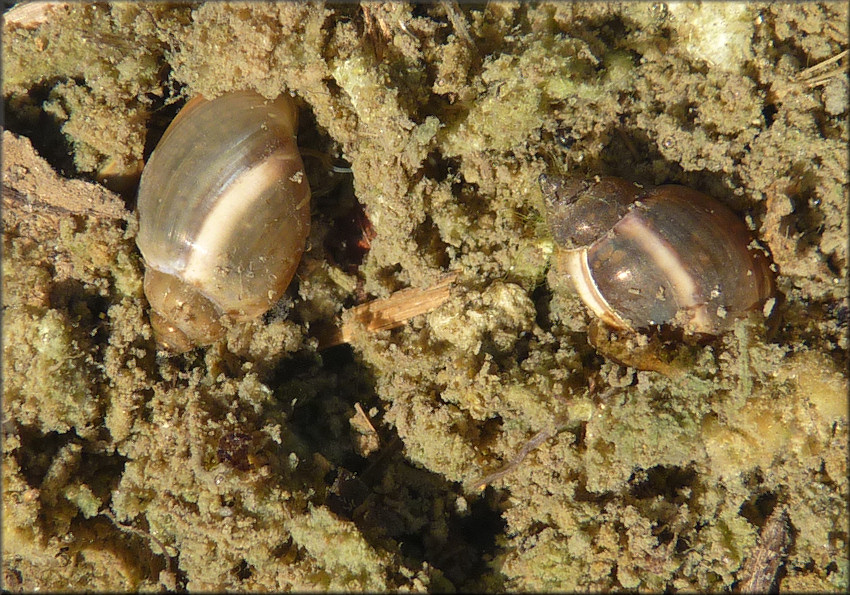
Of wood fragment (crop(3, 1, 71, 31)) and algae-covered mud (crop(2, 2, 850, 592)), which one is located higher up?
wood fragment (crop(3, 1, 71, 31))

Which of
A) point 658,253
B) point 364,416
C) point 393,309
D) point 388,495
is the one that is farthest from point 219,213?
point 658,253

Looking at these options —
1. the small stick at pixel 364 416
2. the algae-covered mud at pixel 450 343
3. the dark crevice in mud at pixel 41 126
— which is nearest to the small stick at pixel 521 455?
the algae-covered mud at pixel 450 343

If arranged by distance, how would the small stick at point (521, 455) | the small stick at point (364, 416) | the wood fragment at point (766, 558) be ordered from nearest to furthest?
1. the wood fragment at point (766, 558)
2. the small stick at point (521, 455)
3. the small stick at point (364, 416)

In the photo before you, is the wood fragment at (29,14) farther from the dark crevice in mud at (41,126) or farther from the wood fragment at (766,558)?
the wood fragment at (766,558)

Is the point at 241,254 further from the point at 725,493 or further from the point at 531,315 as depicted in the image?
the point at 725,493

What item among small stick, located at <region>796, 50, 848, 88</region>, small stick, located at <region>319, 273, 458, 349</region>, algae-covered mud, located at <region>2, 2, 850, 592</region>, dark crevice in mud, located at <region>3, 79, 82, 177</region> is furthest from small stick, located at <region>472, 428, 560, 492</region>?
dark crevice in mud, located at <region>3, 79, 82, 177</region>

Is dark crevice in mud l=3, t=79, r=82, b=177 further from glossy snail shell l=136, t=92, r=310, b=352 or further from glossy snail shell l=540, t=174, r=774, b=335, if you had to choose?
glossy snail shell l=540, t=174, r=774, b=335
